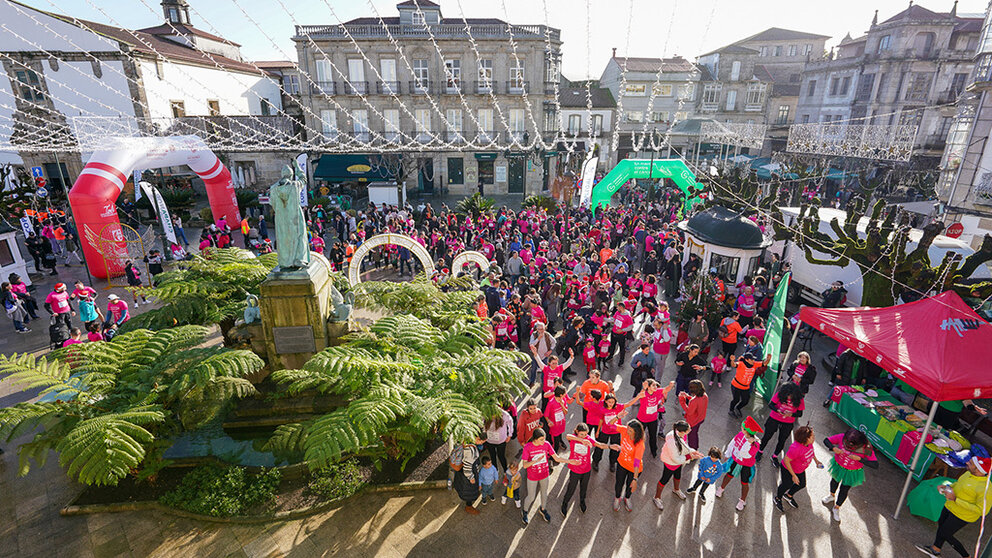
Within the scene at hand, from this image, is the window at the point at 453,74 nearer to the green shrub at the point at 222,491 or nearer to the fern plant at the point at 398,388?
the fern plant at the point at 398,388

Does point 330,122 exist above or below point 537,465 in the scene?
above

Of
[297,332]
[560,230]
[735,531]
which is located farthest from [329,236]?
[735,531]

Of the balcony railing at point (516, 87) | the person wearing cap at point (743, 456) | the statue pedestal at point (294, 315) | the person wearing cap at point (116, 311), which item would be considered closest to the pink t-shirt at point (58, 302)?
the person wearing cap at point (116, 311)

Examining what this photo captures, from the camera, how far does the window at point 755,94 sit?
133 ft

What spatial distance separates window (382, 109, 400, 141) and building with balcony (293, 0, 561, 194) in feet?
0.20

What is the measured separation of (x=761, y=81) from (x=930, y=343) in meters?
41.5

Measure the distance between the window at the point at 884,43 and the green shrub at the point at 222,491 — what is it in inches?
1714

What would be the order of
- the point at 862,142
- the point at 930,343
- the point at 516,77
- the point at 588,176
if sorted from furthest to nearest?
the point at 516,77 → the point at 862,142 → the point at 588,176 → the point at 930,343

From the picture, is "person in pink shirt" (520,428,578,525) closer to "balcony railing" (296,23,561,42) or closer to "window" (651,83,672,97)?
"balcony railing" (296,23,561,42)

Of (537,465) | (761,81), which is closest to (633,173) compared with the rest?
(537,465)

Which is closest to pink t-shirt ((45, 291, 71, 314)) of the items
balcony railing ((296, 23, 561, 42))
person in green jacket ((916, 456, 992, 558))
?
person in green jacket ((916, 456, 992, 558))

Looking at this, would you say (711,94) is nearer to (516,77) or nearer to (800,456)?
(516,77)

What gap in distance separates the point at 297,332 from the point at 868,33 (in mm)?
43118

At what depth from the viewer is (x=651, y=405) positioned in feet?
22.7
